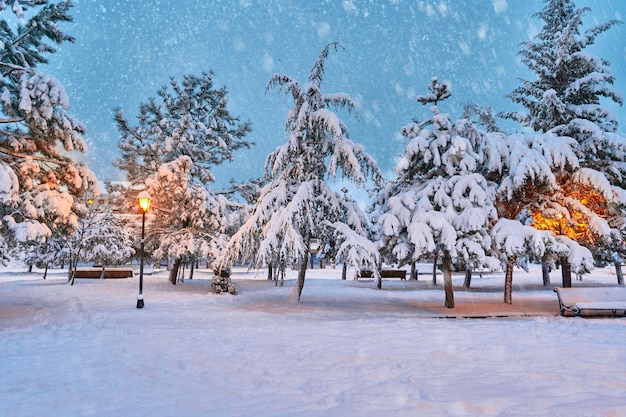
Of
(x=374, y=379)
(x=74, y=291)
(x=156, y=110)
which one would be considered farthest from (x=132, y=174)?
(x=374, y=379)

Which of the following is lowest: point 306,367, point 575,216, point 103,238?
point 306,367

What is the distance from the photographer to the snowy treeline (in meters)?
11.8

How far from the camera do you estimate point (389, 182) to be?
16250 millimetres

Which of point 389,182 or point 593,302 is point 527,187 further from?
point 389,182

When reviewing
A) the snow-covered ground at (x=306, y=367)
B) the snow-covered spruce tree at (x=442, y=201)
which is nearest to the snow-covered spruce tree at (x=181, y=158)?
the snow-covered ground at (x=306, y=367)

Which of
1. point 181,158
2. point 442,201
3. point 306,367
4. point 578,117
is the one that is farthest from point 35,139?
point 578,117

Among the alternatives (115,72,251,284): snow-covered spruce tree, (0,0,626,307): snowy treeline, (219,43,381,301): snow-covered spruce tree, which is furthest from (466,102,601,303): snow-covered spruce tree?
(115,72,251,284): snow-covered spruce tree

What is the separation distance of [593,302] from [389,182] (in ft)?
26.2

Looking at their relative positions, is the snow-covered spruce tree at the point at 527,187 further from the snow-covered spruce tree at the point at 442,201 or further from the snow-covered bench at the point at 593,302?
the snow-covered bench at the point at 593,302

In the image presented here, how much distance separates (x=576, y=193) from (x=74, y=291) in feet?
77.6

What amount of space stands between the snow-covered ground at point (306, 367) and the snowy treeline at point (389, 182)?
10.1ft

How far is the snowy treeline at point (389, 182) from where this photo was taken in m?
11.8

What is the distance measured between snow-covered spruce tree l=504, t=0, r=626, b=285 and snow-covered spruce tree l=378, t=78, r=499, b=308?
12.4 ft

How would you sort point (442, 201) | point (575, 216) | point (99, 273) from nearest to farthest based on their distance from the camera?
point (442, 201) < point (575, 216) < point (99, 273)
